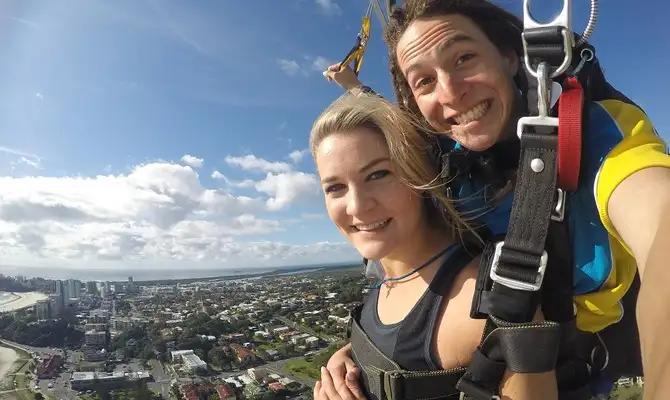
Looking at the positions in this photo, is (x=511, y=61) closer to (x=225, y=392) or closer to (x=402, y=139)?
(x=402, y=139)

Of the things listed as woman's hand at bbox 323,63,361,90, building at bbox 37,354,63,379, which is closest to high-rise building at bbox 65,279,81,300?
building at bbox 37,354,63,379

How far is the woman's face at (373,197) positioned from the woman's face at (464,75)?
275 mm

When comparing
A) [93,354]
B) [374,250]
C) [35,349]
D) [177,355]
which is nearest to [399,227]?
[374,250]

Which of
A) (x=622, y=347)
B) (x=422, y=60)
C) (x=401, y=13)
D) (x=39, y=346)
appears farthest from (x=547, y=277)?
(x=39, y=346)

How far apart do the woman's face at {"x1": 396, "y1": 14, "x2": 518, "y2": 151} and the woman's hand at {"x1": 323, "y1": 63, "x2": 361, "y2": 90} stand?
803 mm

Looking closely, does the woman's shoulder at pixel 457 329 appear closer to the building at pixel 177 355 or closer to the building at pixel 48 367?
the building at pixel 177 355

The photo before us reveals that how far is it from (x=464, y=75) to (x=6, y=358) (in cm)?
3364

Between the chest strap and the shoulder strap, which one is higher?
the shoulder strap

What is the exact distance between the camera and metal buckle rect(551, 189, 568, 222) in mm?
1091

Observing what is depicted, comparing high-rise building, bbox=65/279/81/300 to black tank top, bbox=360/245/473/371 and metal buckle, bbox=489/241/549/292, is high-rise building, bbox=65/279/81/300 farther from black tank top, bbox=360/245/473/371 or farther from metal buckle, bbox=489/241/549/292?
metal buckle, bbox=489/241/549/292

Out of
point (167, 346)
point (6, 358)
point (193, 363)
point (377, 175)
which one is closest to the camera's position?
point (377, 175)

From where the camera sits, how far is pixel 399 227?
1.49 meters

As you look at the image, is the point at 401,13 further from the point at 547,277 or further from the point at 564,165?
the point at 547,277

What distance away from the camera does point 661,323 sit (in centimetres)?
61
